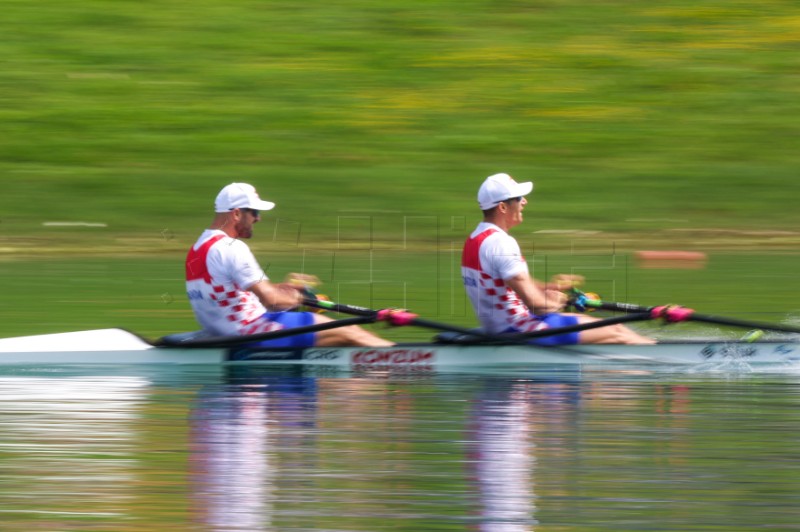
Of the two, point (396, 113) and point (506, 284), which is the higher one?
point (396, 113)

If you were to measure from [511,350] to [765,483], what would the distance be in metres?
3.46

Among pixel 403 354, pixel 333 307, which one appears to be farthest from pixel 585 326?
pixel 333 307

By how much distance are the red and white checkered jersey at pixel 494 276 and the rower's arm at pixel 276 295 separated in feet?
3.74

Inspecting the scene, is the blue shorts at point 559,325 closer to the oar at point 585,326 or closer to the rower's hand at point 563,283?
the oar at point 585,326

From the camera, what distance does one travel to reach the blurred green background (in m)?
17.2

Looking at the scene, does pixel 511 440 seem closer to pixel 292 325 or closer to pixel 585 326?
pixel 585 326

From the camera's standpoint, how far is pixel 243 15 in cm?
2623

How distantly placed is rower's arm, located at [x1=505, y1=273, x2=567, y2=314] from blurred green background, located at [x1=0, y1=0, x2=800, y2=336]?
12.4ft

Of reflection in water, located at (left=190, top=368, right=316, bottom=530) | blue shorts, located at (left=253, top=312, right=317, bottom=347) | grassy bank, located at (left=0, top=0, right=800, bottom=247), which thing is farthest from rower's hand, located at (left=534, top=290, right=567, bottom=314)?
grassy bank, located at (left=0, top=0, right=800, bottom=247)

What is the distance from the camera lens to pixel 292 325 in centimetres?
957

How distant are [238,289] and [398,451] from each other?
9.59ft

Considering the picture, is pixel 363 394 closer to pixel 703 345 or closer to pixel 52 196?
pixel 703 345

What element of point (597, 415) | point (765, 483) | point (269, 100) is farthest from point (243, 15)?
point (765, 483)

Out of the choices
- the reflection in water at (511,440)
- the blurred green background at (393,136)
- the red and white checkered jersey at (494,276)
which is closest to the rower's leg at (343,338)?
the red and white checkered jersey at (494,276)
